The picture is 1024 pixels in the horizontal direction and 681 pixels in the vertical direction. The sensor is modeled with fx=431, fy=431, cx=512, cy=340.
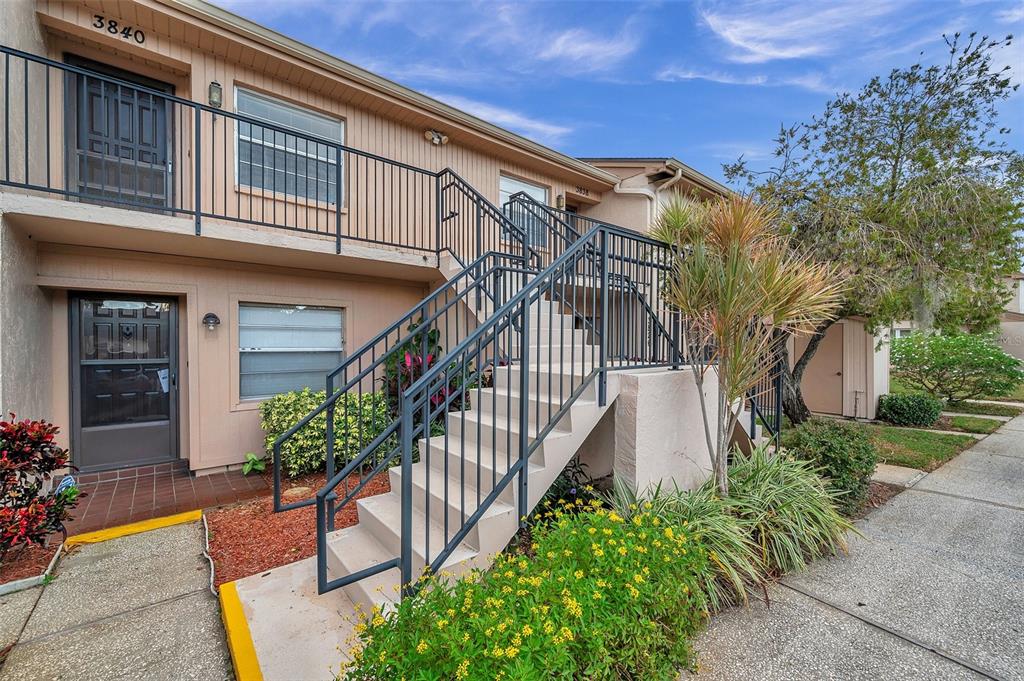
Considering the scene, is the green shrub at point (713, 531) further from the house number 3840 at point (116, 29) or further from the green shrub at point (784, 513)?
the house number 3840 at point (116, 29)

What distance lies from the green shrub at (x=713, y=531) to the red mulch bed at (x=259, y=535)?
97.6 inches

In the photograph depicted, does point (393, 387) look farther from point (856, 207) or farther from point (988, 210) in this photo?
point (988, 210)

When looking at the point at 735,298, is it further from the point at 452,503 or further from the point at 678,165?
the point at 678,165

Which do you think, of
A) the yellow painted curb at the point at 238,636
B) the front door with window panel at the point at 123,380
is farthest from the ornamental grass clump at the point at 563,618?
the front door with window panel at the point at 123,380

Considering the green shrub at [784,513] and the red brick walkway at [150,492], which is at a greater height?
the green shrub at [784,513]

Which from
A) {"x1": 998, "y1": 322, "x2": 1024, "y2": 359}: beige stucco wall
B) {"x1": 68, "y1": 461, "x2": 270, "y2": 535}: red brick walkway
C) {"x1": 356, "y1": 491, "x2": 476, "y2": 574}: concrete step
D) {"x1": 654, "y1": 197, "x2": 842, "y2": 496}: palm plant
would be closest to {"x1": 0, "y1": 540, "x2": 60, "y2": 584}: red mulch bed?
{"x1": 68, "y1": 461, "x2": 270, "y2": 535}: red brick walkway

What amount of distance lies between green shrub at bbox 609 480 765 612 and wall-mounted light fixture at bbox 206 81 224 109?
20.6 feet

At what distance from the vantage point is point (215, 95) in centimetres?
525

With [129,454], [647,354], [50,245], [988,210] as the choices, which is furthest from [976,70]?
[129,454]

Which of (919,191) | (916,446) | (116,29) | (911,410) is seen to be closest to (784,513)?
(919,191)

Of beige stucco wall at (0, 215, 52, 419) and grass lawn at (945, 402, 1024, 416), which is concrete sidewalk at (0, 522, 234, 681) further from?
grass lawn at (945, 402, 1024, 416)

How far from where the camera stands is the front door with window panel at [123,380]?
16.3 feet

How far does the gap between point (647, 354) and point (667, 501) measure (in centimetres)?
133

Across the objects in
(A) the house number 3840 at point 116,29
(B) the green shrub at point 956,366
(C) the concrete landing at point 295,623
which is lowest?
(C) the concrete landing at point 295,623
